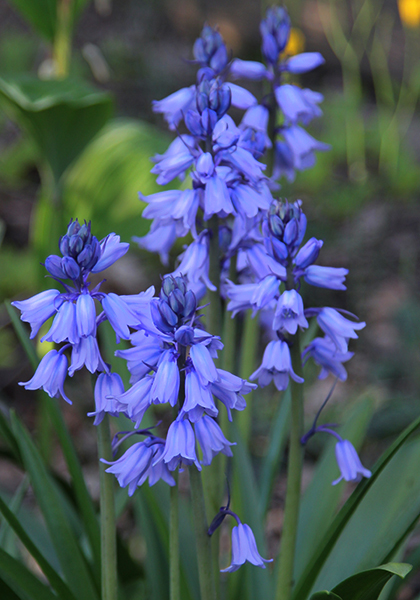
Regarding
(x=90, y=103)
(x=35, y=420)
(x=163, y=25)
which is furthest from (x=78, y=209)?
(x=163, y=25)

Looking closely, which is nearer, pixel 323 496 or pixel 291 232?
pixel 291 232

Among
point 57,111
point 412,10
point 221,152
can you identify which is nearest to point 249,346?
point 221,152

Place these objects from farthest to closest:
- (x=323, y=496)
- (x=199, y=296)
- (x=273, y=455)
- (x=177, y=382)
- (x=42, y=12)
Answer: (x=42, y=12), (x=273, y=455), (x=323, y=496), (x=199, y=296), (x=177, y=382)

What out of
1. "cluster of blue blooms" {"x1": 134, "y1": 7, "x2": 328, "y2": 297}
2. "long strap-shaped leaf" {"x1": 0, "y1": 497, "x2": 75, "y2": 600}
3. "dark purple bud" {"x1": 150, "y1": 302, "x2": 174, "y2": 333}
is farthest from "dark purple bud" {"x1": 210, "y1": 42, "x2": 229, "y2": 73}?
"long strap-shaped leaf" {"x1": 0, "y1": 497, "x2": 75, "y2": 600}

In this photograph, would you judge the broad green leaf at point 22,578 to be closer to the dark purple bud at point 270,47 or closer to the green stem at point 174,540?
the green stem at point 174,540

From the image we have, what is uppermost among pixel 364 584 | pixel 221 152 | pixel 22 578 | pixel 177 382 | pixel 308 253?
pixel 221 152

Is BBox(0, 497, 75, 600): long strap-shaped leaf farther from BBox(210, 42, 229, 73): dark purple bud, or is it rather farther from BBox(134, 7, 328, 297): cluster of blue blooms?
BBox(210, 42, 229, 73): dark purple bud

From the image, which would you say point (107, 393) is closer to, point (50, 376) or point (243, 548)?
point (50, 376)
